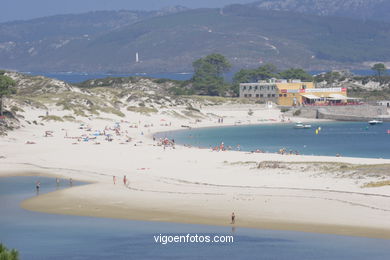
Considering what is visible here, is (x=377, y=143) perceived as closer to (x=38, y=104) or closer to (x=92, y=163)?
(x=92, y=163)

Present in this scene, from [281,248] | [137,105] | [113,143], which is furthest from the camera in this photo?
[137,105]

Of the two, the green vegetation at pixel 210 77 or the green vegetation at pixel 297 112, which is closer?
the green vegetation at pixel 297 112

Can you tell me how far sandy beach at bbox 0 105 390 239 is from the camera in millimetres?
39969

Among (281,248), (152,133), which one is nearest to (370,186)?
(281,248)

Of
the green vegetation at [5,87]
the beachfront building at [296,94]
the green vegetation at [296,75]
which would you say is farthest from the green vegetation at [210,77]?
the green vegetation at [5,87]

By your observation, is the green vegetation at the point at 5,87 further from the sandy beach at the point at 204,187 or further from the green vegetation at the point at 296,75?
the green vegetation at the point at 296,75

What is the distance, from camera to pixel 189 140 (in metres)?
90.9

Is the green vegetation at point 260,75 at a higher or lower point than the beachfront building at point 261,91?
higher

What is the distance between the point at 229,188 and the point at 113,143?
3252 cm

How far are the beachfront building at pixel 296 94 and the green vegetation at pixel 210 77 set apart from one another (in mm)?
13402

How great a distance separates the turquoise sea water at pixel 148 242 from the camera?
1330 inches

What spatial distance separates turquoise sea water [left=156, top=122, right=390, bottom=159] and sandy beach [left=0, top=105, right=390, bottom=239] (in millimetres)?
11307

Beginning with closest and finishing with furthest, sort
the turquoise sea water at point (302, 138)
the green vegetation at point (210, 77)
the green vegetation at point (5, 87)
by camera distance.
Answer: the turquoise sea water at point (302, 138) < the green vegetation at point (5, 87) < the green vegetation at point (210, 77)

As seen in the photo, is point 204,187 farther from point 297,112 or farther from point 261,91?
point 261,91
